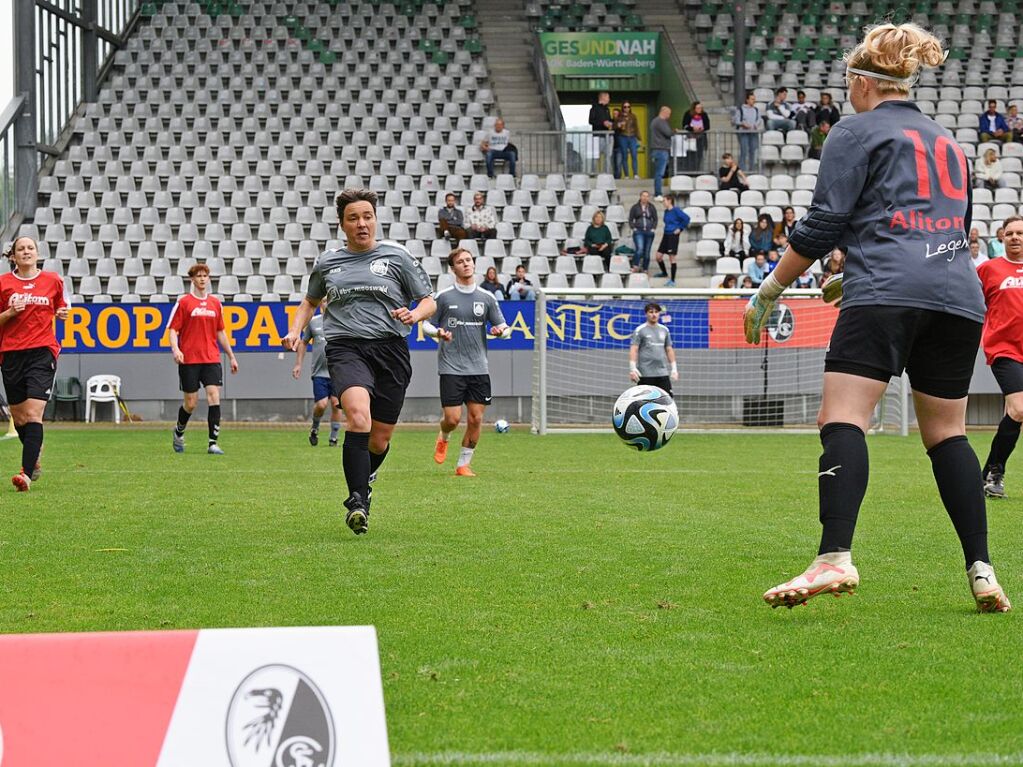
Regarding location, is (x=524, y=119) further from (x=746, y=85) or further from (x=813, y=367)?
(x=813, y=367)

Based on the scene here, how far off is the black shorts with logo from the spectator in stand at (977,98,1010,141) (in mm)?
18624

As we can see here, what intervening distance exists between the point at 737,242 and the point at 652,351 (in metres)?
6.47

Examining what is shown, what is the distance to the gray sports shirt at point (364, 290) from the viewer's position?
840 centimetres

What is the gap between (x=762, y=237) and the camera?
2433 centimetres

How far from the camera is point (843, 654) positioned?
459 centimetres

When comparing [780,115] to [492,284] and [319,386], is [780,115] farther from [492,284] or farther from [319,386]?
[319,386]

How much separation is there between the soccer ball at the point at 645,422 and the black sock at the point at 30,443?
4.89 m

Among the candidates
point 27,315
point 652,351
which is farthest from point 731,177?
point 27,315

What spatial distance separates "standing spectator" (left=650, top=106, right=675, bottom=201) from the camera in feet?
90.7

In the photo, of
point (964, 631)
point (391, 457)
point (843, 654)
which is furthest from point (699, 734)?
point (391, 457)

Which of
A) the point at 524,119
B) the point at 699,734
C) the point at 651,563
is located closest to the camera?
the point at 699,734

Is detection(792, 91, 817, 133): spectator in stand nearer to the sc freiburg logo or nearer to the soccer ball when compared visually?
the soccer ball

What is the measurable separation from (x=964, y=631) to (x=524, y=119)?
1073 inches

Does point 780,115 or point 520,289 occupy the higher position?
point 780,115
